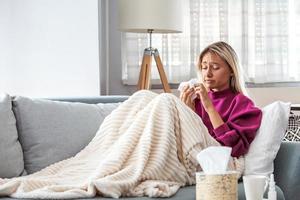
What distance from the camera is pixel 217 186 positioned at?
1.58 m

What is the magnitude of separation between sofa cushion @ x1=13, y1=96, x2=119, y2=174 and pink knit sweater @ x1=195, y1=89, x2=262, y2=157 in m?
0.54

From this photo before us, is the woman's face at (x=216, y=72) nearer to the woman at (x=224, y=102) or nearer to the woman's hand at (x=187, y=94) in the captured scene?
the woman at (x=224, y=102)

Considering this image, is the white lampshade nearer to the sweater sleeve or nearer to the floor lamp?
the floor lamp

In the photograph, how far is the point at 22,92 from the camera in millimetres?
3334

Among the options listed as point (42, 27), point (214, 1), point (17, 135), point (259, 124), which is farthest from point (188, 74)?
point (17, 135)

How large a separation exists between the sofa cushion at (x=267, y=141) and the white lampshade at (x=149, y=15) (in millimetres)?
999

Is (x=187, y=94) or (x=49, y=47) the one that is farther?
(x=49, y=47)

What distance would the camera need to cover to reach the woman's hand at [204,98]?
97.5 inches

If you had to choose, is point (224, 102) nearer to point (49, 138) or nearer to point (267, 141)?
point (267, 141)

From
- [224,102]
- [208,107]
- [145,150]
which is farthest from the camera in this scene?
[224,102]

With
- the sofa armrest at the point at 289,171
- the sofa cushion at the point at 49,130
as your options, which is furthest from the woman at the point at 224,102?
the sofa cushion at the point at 49,130

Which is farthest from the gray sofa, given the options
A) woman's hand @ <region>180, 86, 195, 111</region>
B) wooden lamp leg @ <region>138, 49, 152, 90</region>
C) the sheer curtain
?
the sheer curtain

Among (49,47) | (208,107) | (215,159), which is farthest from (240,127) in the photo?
(49,47)

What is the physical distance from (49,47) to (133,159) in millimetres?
1429
